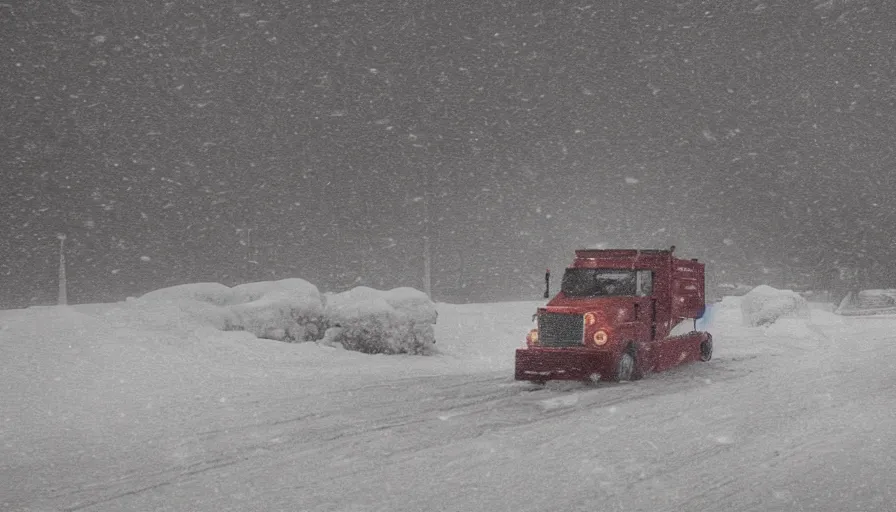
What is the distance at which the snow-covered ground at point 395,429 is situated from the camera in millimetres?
6340

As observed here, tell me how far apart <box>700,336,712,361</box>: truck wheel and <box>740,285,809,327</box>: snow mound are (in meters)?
10.1

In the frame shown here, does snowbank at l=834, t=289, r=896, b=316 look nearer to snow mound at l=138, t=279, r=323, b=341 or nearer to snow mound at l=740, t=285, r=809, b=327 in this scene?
snow mound at l=740, t=285, r=809, b=327

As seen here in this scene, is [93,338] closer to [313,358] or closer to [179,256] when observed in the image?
[313,358]

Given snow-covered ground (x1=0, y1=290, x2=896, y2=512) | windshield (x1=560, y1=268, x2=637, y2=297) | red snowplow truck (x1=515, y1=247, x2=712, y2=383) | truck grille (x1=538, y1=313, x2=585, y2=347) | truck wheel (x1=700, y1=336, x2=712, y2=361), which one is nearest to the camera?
snow-covered ground (x1=0, y1=290, x2=896, y2=512)

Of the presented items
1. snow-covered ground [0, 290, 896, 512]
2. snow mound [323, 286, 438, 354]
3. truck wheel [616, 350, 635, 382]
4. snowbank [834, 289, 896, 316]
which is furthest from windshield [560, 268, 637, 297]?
snowbank [834, 289, 896, 316]

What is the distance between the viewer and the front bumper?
12.5 metres

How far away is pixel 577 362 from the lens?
1262 cm

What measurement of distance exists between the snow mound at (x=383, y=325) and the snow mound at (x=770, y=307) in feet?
44.0

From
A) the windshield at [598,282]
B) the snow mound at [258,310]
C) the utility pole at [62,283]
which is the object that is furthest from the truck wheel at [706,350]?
the utility pole at [62,283]

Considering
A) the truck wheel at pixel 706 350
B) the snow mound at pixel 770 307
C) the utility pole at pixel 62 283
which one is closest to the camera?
the truck wheel at pixel 706 350

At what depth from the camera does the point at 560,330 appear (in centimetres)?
1324

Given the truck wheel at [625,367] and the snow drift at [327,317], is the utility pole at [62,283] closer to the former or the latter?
the snow drift at [327,317]

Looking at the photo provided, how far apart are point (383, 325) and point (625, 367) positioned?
643 cm

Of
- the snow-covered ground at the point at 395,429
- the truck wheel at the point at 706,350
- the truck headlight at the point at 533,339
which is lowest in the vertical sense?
the snow-covered ground at the point at 395,429
